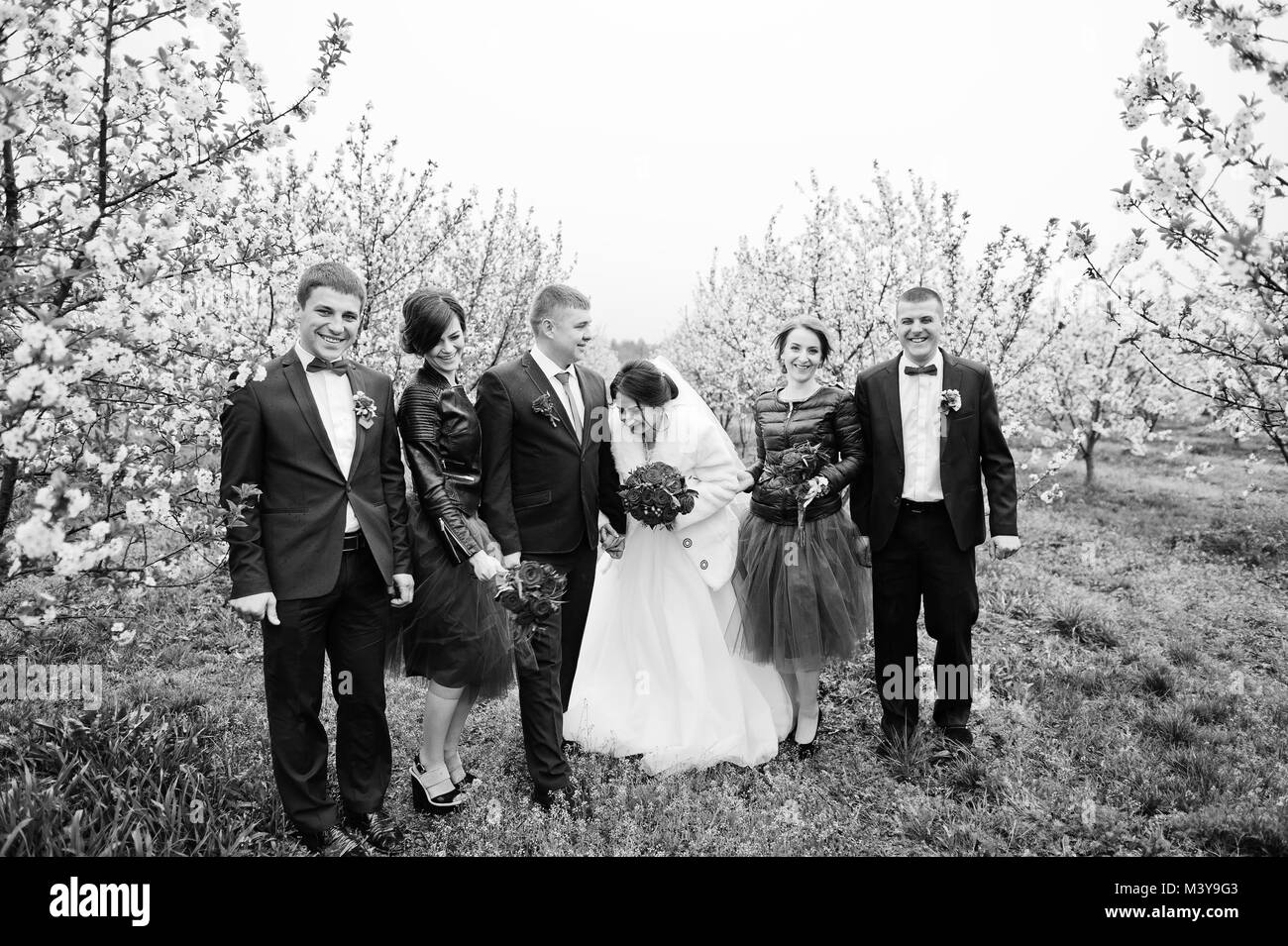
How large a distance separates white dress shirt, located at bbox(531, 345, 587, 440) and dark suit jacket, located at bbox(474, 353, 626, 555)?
0.09 feet

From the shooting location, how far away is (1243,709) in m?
4.39

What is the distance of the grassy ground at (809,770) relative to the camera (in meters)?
3.15

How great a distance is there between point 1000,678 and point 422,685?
4.18 meters

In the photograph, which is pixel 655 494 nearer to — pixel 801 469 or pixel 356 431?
pixel 801 469

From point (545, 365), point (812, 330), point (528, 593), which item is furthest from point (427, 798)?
point (812, 330)

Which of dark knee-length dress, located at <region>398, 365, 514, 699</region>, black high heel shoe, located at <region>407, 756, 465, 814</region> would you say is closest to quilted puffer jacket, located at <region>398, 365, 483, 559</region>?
dark knee-length dress, located at <region>398, 365, 514, 699</region>

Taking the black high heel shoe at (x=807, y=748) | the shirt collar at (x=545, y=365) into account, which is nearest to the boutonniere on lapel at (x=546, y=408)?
the shirt collar at (x=545, y=365)
